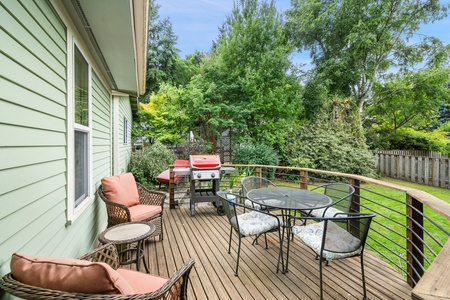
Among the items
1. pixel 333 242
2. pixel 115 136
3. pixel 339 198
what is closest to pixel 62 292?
pixel 333 242

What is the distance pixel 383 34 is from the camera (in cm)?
1130

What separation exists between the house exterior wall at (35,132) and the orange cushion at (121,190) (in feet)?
2.71

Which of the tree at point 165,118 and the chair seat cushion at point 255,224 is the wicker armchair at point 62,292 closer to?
the chair seat cushion at point 255,224

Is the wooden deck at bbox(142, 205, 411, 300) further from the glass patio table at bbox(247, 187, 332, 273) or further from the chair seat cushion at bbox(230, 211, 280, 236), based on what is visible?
the chair seat cushion at bbox(230, 211, 280, 236)

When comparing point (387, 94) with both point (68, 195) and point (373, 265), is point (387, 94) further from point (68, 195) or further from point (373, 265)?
point (68, 195)

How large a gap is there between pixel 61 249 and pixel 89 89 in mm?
1922

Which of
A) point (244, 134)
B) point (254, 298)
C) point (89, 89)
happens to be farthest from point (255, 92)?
point (254, 298)

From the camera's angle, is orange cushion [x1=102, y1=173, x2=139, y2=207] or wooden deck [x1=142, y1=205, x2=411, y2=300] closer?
wooden deck [x1=142, y1=205, x2=411, y2=300]

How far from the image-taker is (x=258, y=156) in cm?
866

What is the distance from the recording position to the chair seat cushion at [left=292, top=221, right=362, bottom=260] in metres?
2.05

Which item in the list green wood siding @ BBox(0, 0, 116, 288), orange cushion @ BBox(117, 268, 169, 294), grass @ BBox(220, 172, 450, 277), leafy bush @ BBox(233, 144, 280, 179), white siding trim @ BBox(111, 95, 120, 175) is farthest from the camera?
leafy bush @ BBox(233, 144, 280, 179)

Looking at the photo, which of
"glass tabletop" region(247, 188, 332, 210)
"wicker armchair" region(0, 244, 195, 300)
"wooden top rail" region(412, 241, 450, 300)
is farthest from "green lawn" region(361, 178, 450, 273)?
"wicker armchair" region(0, 244, 195, 300)

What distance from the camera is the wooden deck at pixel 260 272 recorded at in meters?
2.16

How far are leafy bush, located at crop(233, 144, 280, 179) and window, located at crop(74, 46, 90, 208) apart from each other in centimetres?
624
